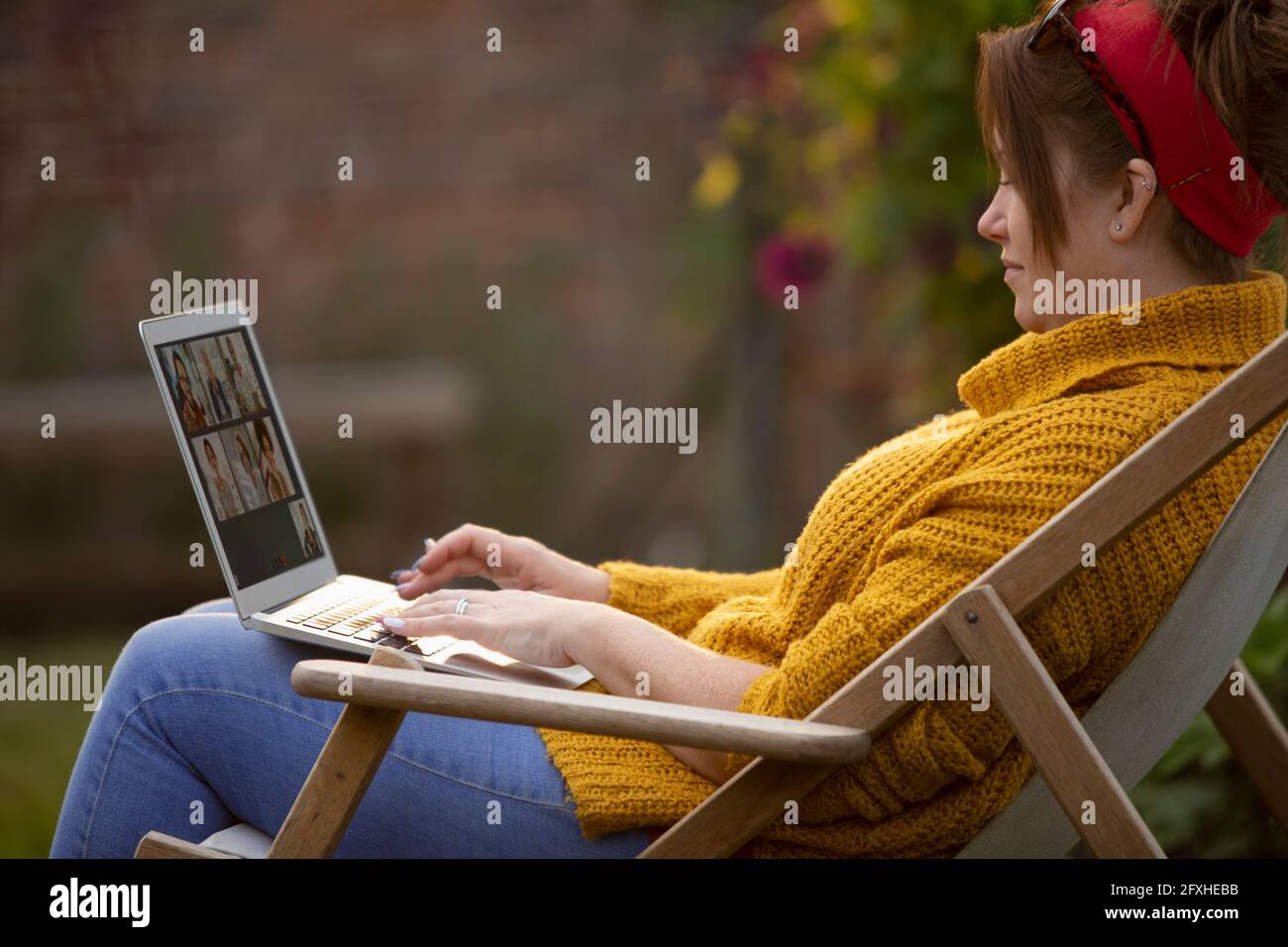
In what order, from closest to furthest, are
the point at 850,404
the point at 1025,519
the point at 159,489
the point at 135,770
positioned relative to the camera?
the point at 1025,519 → the point at 135,770 → the point at 159,489 → the point at 850,404

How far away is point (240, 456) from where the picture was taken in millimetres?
1933

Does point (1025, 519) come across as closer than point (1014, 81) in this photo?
Yes

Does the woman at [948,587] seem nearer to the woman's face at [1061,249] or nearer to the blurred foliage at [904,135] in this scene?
the woman's face at [1061,249]

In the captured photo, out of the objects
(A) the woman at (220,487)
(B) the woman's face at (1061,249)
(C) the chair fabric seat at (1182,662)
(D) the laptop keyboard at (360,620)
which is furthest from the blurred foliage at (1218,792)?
(A) the woman at (220,487)

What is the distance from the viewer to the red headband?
5.32 ft

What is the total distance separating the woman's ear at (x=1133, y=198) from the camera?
165cm

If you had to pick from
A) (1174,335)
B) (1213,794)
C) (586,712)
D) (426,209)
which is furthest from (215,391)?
(426,209)

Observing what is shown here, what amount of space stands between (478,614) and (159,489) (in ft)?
11.9

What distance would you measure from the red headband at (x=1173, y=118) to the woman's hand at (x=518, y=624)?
84 cm

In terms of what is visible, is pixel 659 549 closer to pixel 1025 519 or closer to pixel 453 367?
pixel 453 367

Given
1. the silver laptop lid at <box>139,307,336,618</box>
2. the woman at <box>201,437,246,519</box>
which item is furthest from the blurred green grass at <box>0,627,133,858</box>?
the woman at <box>201,437,246,519</box>

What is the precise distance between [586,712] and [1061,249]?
81 centimetres
